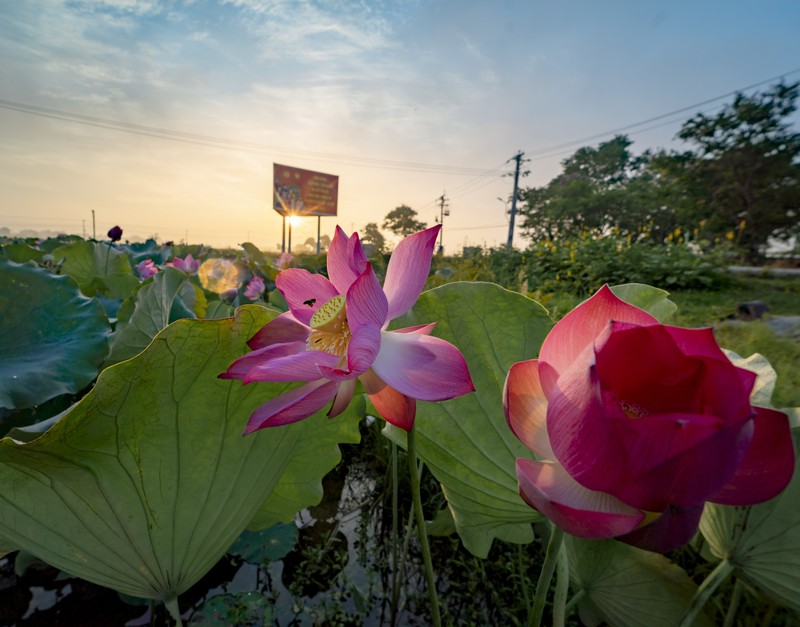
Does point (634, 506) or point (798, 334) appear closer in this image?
point (634, 506)

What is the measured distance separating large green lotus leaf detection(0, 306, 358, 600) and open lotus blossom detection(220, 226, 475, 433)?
0.07 m

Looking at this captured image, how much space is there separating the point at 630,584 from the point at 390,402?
1.68 ft

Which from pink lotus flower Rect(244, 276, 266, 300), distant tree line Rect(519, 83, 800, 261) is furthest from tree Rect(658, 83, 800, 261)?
pink lotus flower Rect(244, 276, 266, 300)

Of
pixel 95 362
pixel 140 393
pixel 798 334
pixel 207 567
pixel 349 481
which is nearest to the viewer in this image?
pixel 140 393

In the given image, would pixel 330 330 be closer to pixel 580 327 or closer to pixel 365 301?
pixel 365 301

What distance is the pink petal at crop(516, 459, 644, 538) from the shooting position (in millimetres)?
220

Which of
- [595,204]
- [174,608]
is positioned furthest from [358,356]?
[595,204]

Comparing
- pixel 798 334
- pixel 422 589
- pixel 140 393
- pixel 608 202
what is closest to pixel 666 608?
pixel 422 589

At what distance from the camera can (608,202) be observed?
55.2 feet

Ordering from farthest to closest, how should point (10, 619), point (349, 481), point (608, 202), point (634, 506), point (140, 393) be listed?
point (608, 202)
point (349, 481)
point (10, 619)
point (140, 393)
point (634, 506)

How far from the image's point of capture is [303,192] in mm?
19766

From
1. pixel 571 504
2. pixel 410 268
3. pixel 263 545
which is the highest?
pixel 410 268

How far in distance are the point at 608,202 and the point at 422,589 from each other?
1848 centimetres

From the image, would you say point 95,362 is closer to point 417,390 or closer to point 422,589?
point 417,390
